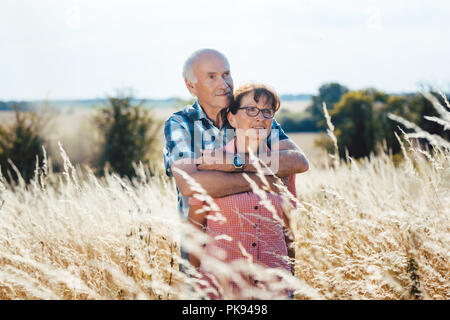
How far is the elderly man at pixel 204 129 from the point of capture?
233 cm

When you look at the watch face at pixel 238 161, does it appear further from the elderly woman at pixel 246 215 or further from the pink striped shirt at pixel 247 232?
the pink striped shirt at pixel 247 232

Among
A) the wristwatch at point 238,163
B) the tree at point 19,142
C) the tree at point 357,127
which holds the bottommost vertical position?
Result: the wristwatch at point 238,163

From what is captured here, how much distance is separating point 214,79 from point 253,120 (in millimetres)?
494

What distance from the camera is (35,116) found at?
11.2 m

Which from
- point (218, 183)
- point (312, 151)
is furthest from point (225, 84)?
point (312, 151)

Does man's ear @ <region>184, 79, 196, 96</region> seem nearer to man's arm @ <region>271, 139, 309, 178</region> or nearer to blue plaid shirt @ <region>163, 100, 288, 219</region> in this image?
blue plaid shirt @ <region>163, 100, 288, 219</region>

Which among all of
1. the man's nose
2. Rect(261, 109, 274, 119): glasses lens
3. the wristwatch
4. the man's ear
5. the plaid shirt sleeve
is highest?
the man's ear

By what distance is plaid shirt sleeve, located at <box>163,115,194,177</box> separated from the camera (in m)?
2.41

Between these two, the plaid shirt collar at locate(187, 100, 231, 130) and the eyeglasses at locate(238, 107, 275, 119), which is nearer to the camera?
the eyeglasses at locate(238, 107, 275, 119)

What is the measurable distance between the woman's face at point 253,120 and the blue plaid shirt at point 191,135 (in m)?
0.25

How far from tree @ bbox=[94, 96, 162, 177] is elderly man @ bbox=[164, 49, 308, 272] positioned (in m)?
8.86

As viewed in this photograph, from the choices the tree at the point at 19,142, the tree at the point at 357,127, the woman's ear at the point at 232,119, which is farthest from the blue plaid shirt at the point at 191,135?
the tree at the point at 357,127

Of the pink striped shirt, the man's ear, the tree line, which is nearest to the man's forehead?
the man's ear

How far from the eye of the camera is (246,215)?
2230 millimetres
